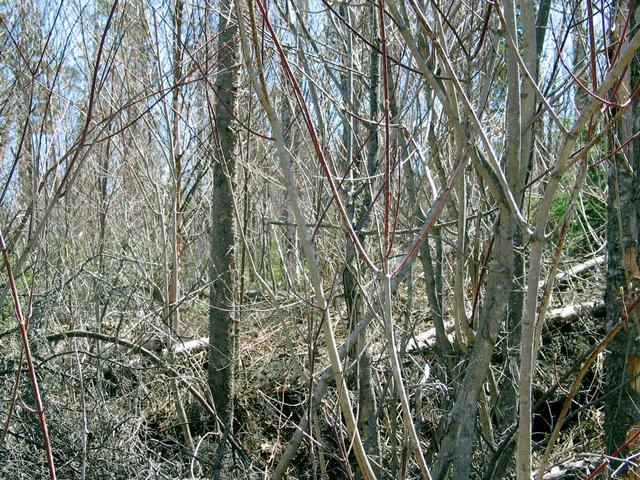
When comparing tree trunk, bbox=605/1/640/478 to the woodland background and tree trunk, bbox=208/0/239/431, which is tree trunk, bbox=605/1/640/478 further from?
tree trunk, bbox=208/0/239/431

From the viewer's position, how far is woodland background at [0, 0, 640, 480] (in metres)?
2.00

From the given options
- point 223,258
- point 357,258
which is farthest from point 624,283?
point 223,258

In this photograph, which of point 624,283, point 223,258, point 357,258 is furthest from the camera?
point 223,258

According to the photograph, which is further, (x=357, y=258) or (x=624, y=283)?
(x=624, y=283)

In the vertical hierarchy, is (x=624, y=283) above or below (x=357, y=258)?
below

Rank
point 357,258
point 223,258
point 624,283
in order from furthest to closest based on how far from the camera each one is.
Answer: point 223,258, point 624,283, point 357,258

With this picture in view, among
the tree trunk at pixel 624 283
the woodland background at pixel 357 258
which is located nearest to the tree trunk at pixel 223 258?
the woodland background at pixel 357 258

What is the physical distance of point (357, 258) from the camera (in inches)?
89.8

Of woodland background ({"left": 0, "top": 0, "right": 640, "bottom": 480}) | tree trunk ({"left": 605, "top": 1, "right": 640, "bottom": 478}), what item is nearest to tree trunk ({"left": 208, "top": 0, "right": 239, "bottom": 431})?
woodland background ({"left": 0, "top": 0, "right": 640, "bottom": 480})

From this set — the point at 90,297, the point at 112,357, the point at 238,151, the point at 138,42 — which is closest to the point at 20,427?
the point at 112,357

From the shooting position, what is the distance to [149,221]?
7.74 m

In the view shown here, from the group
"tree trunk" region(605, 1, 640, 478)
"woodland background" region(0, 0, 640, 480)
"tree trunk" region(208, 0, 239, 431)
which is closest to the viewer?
"woodland background" region(0, 0, 640, 480)

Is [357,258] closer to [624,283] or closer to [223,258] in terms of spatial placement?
[624,283]

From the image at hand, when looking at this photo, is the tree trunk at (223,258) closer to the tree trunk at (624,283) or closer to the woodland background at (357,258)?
the woodland background at (357,258)
